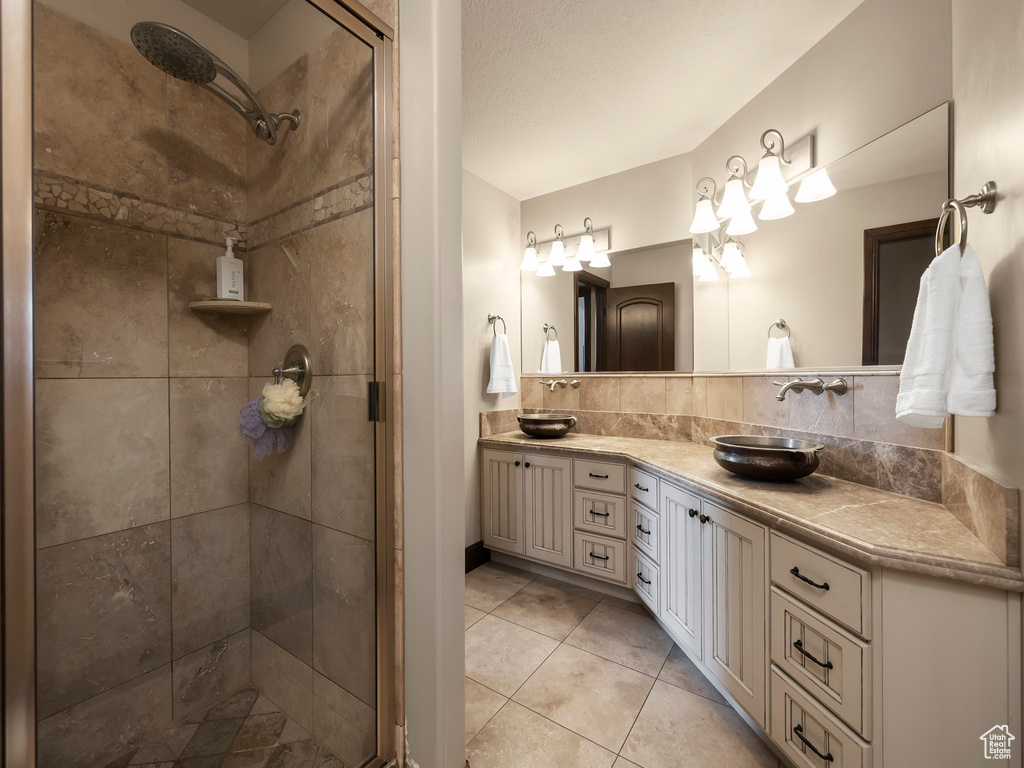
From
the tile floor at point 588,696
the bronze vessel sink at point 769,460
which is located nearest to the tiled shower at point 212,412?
the tile floor at point 588,696

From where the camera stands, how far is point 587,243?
2898 millimetres

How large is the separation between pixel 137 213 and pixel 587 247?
2.38 meters

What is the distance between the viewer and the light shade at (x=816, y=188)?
1724mm

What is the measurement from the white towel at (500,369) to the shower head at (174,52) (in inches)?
73.8

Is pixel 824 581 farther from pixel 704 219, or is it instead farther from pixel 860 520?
pixel 704 219

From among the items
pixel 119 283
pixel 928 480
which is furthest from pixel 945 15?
pixel 119 283

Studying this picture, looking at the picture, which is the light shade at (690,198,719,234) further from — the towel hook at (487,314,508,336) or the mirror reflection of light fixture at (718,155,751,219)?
the towel hook at (487,314,508,336)

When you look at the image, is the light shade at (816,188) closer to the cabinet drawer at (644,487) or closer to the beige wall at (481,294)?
the cabinet drawer at (644,487)

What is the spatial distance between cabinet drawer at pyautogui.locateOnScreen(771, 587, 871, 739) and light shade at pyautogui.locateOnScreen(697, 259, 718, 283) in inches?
66.7

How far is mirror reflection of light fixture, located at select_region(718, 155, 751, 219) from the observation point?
2051 mm

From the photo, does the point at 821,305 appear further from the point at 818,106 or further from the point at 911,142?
the point at 818,106

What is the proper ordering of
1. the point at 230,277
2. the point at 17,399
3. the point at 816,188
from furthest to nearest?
the point at 816,188 < the point at 230,277 < the point at 17,399

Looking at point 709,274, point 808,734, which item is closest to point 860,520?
point 808,734

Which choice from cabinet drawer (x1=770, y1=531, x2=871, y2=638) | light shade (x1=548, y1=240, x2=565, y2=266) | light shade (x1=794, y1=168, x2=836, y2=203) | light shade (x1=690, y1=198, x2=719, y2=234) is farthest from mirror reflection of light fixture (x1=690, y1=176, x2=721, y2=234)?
cabinet drawer (x1=770, y1=531, x2=871, y2=638)
